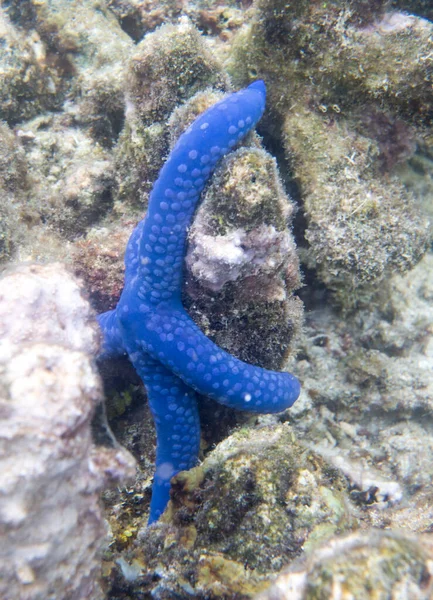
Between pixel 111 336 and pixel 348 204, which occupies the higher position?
pixel 348 204

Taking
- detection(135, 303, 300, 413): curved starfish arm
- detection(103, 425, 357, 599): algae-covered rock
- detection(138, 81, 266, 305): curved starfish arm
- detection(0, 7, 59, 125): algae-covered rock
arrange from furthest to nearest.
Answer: detection(0, 7, 59, 125): algae-covered rock < detection(135, 303, 300, 413): curved starfish arm < detection(138, 81, 266, 305): curved starfish arm < detection(103, 425, 357, 599): algae-covered rock

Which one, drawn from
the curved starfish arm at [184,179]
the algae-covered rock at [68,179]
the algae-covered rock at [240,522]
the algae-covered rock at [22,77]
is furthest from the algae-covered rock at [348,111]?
the algae-covered rock at [22,77]

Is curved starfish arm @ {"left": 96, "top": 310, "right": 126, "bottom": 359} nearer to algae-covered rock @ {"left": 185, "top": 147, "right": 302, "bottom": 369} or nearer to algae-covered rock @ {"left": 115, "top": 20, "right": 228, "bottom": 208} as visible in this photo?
algae-covered rock @ {"left": 185, "top": 147, "right": 302, "bottom": 369}

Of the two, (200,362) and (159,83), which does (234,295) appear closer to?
(200,362)

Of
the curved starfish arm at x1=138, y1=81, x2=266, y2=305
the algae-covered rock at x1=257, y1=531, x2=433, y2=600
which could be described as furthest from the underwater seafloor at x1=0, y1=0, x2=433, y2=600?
the curved starfish arm at x1=138, y1=81, x2=266, y2=305

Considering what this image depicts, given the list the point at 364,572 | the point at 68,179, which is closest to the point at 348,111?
the point at 68,179

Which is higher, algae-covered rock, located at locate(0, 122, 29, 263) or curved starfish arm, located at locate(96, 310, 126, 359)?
algae-covered rock, located at locate(0, 122, 29, 263)

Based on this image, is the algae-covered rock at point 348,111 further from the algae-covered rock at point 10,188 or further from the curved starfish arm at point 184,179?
the algae-covered rock at point 10,188
